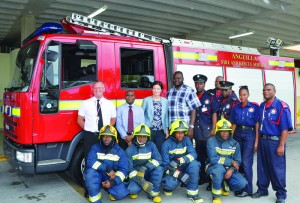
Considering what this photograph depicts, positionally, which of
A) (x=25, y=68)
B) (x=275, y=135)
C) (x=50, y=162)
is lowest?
(x=50, y=162)

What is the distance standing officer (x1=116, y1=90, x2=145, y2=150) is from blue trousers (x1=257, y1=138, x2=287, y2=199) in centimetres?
177

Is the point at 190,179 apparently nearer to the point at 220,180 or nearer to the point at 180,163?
the point at 180,163

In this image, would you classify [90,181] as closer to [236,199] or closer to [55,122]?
[55,122]

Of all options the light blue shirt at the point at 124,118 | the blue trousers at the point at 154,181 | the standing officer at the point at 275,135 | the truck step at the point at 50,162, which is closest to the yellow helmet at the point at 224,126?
the standing officer at the point at 275,135

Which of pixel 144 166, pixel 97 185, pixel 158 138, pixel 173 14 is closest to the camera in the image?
pixel 97 185

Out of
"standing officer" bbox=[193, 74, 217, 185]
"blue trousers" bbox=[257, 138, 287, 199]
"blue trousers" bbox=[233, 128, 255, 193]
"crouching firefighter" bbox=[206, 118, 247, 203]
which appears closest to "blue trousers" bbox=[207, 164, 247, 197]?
"crouching firefighter" bbox=[206, 118, 247, 203]

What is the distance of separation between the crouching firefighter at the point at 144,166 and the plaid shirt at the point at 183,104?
2.17ft

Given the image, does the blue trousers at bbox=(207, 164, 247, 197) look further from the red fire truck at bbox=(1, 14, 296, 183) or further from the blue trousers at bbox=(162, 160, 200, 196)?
the red fire truck at bbox=(1, 14, 296, 183)

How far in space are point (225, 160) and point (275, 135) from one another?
0.75 m

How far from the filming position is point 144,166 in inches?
162

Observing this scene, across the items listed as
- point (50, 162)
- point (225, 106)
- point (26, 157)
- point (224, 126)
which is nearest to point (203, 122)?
point (225, 106)

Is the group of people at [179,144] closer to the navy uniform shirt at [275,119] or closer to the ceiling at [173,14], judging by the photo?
the navy uniform shirt at [275,119]

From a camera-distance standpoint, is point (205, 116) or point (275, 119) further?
point (205, 116)

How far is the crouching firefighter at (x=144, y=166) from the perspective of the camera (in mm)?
3964
